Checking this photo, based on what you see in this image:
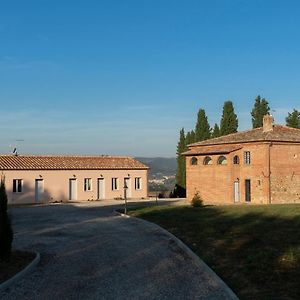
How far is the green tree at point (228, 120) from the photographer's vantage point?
57094 mm

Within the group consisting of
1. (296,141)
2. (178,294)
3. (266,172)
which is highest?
(296,141)

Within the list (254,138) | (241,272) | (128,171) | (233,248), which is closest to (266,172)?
(254,138)

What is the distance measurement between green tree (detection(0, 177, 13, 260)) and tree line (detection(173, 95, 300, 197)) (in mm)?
44030

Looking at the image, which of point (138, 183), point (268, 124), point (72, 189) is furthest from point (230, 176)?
point (72, 189)

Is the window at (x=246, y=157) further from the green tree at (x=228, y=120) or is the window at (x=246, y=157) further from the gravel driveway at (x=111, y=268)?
the gravel driveway at (x=111, y=268)

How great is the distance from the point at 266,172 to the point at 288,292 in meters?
29.2

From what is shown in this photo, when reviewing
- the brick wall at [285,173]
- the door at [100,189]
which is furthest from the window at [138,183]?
the brick wall at [285,173]

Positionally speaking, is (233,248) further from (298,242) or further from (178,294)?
(178,294)

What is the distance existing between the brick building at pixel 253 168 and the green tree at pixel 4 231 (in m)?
28.0

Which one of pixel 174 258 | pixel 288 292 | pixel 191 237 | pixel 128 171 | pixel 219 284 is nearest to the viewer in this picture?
pixel 288 292

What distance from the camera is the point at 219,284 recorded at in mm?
10719

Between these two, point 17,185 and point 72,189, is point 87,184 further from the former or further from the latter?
point 17,185

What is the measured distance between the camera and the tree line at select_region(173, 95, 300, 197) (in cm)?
5719

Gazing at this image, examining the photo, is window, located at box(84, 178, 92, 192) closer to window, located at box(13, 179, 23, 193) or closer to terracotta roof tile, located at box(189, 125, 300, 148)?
window, located at box(13, 179, 23, 193)
